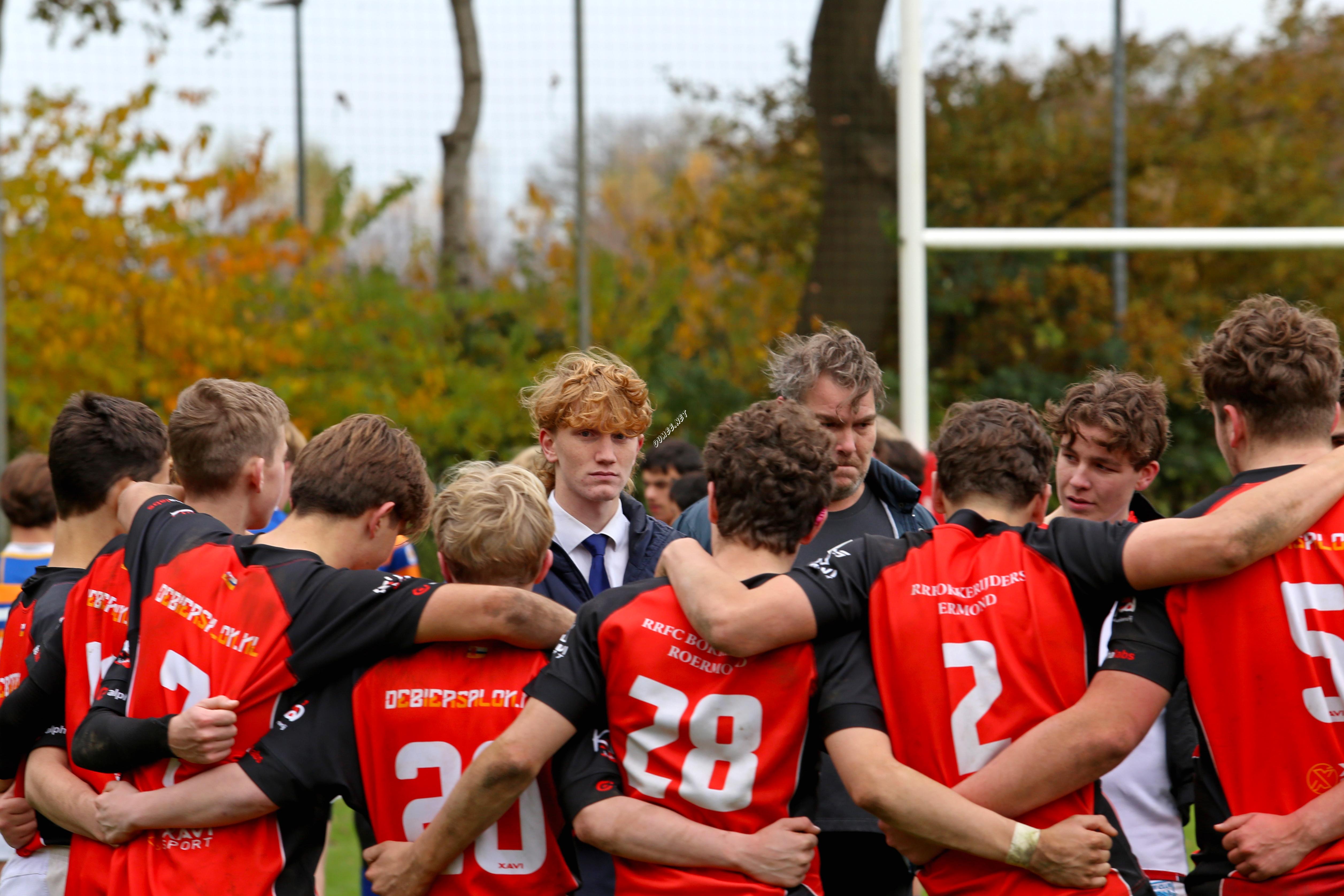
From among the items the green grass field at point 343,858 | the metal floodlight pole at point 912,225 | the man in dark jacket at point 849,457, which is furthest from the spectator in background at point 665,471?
the man in dark jacket at point 849,457

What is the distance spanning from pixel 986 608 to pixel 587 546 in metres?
1.23

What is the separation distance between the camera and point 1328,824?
7.47ft

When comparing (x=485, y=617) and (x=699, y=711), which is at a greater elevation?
(x=485, y=617)

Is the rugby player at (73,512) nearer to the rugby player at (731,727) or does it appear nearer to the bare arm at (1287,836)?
the rugby player at (731,727)

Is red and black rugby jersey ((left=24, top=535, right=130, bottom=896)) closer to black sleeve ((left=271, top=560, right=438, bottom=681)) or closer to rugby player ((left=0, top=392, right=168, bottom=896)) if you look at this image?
rugby player ((left=0, top=392, right=168, bottom=896))

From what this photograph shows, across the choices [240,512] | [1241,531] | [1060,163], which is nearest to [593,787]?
[240,512]

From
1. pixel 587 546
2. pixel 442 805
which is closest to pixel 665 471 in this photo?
pixel 587 546

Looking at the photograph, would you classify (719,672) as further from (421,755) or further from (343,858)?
(343,858)

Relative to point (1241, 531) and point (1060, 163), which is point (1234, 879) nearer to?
point (1241, 531)

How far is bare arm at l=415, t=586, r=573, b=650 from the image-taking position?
2.48m

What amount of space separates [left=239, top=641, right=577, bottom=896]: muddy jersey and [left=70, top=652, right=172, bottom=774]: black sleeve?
0.19 meters

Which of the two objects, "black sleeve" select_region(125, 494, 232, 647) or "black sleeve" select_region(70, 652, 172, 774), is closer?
"black sleeve" select_region(70, 652, 172, 774)

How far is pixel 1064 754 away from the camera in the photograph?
225cm

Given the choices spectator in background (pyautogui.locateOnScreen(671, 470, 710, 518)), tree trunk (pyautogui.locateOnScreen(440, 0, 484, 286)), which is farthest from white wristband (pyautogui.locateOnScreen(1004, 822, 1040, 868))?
tree trunk (pyautogui.locateOnScreen(440, 0, 484, 286))
